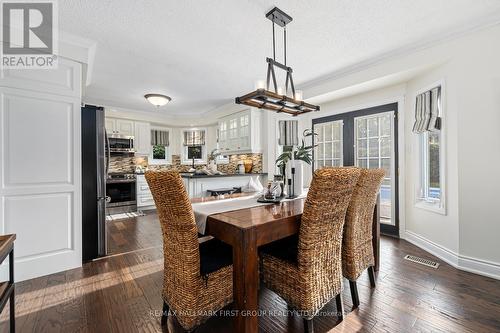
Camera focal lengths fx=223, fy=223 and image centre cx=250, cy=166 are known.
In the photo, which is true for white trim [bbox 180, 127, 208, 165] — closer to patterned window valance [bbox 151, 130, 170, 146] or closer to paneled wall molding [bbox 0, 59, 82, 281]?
patterned window valance [bbox 151, 130, 170, 146]

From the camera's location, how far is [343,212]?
5.15ft

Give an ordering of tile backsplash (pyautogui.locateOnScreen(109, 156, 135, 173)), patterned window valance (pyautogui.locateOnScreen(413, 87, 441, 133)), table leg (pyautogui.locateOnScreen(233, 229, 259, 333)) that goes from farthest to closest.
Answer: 1. tile backsplash (pyautogui.locateOnScreen(109, 156, 135, 173))
2. patterned window valance (pyautogui.locateOnScreen(413, 87, 441, 133))
3. table leg (pyautogui.locateOnScreen(233, 229, 259, 333))

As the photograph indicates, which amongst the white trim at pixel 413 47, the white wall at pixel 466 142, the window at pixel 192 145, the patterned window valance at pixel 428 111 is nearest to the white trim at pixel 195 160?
the window at pixel 192 145

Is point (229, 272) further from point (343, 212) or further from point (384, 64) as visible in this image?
point (384, 64)

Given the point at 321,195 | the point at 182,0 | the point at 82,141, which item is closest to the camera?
the point at 321,195

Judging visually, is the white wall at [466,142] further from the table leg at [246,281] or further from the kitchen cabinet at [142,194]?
the kitchen cabinet at [142,194]

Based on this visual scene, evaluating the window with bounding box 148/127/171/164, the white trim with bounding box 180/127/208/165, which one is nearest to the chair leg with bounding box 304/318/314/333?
the white trim with bounding box 180/127/208/165

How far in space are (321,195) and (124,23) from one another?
2.57m

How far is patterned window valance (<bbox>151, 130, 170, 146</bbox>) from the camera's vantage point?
6.36 m

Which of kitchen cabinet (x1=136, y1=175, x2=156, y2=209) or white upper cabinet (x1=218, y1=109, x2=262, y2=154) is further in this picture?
kitchen cabinet (x1=136, y1=175, x2=156, y2=209)

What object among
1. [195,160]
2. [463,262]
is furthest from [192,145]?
[463,262]

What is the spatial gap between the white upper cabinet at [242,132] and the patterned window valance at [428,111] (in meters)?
2.88

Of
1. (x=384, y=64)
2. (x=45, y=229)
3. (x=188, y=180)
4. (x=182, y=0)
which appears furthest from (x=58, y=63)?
(x=384, y=64)

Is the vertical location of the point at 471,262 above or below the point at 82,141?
below
